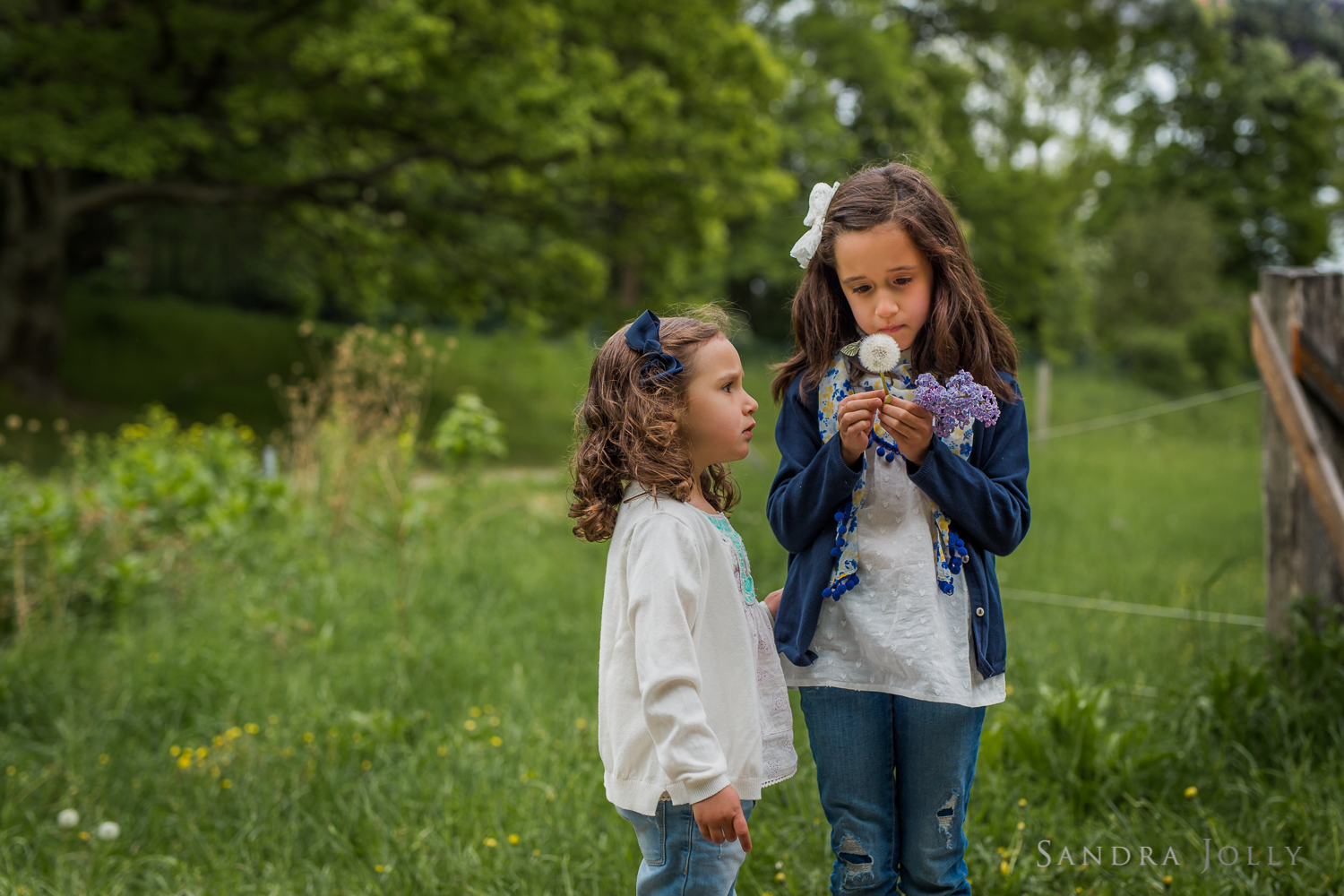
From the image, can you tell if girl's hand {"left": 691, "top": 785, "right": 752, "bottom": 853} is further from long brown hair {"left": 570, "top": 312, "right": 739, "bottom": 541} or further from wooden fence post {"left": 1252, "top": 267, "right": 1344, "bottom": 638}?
wooden fence post {"left": 1252, "top": 267, "right": 1344, "bottom": 638}

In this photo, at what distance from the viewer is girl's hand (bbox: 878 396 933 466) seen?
161 centimetres

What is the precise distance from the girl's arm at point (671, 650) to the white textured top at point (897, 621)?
1.04 feet

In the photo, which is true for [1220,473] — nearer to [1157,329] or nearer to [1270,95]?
[1157,329]

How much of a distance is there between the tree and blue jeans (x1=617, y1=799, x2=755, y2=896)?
10.2m

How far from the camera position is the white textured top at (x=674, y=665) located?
1.52 m

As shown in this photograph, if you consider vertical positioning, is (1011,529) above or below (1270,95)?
below

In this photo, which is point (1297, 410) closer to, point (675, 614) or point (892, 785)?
point (892, 785)

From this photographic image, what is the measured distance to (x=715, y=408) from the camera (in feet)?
5.64

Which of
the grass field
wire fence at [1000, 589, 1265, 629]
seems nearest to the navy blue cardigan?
the grass field

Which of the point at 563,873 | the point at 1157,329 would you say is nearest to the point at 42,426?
the point at 563,873

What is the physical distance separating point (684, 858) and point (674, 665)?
35 centimetres

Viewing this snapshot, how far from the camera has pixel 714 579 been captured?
169 cm

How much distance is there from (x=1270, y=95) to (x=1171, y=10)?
120 inches

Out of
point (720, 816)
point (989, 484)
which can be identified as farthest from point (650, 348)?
point (720, 816)
